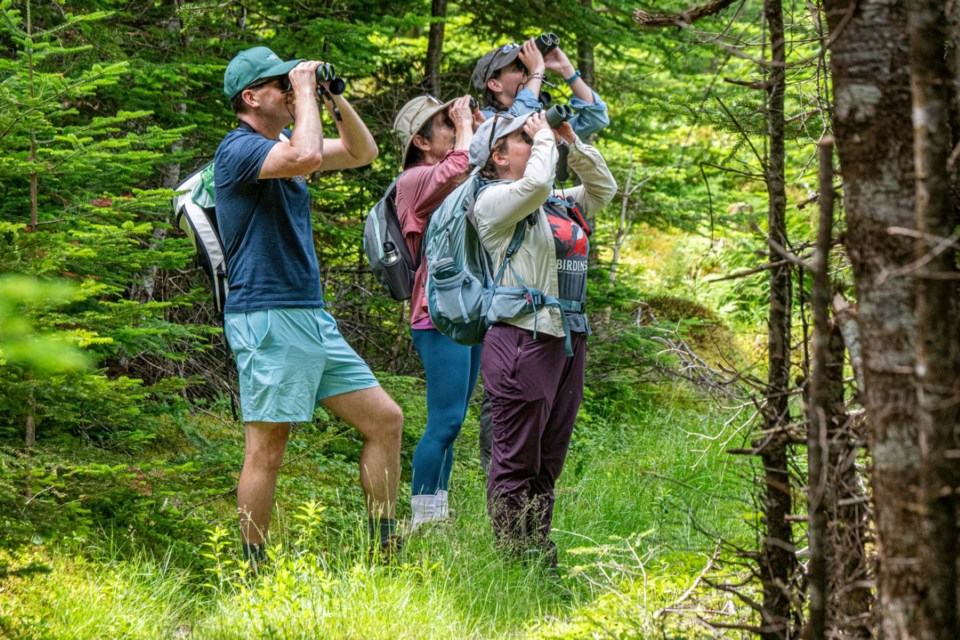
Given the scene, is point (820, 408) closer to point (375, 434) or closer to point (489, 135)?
point (375, 434)

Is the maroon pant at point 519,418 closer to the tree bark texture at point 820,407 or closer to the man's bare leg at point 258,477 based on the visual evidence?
the man's bare leg at point 258,477

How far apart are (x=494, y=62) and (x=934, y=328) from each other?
3.68 metres

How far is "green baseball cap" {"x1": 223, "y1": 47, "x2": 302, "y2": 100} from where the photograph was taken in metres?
4.10

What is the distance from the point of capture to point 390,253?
5094 millimetres

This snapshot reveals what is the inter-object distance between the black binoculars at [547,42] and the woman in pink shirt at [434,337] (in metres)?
0.50

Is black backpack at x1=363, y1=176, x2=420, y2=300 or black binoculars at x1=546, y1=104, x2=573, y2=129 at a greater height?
black binoculars at x1=546, y1=104, x2=573, y2=129

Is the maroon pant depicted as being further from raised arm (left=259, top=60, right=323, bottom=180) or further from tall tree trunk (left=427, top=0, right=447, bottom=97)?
tall tree trunk (left=427, top=0, right=447, bottom=97)

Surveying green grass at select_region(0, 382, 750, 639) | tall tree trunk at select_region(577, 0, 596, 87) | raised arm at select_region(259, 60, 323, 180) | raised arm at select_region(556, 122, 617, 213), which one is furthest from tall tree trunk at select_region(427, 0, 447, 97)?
raised arm at select_region(259, 60, 323, 180)

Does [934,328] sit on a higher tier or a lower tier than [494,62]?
lower

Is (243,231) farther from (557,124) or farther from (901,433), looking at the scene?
(901,433)

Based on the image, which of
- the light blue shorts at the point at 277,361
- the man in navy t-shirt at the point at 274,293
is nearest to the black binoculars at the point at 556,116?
the man in navy t-shirt at the point at 274,293

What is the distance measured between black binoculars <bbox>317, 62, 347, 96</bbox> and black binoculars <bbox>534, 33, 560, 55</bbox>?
1.33 metres

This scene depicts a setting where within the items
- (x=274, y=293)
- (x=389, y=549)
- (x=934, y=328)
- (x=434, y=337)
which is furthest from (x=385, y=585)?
(x=934, y=328)

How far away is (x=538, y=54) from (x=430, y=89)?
373cm
